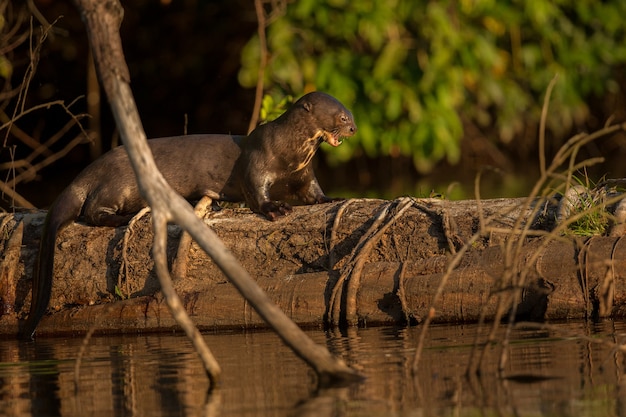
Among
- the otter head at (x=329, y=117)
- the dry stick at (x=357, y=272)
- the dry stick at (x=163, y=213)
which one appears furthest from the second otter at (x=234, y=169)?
the dry stick at (x=163, y=213)

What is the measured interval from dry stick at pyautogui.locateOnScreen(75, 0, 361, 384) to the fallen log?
1.53 meters

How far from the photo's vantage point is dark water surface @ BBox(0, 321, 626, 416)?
3168mm

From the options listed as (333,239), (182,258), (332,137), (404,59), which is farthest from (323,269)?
(404,59)

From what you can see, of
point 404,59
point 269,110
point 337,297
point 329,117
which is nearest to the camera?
point 337,297

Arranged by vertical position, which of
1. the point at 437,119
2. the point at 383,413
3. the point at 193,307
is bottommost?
the point at 383,413

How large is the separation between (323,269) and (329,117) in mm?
939

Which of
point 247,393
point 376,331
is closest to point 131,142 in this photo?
point 247,393

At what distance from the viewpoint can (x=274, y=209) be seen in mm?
5719

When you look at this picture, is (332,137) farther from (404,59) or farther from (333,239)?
(404,59)

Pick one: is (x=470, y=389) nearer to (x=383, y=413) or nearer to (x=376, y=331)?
(x=383, y=413)

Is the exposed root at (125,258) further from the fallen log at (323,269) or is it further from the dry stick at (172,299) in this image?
the dry stick at (172,299)

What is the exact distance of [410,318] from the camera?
16.7ft

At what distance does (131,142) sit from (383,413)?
1155mm

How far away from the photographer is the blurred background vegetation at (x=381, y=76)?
12.2 meters
